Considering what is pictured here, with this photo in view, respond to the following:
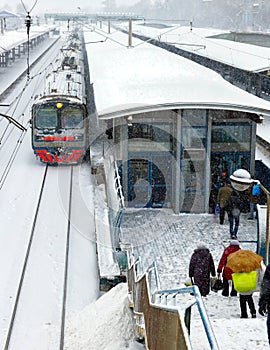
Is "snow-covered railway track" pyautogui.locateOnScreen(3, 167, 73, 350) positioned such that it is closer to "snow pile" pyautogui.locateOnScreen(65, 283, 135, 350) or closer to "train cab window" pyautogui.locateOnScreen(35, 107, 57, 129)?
"snow pile" pyautogui.locateOnScreen(65, 283, 135, 350)

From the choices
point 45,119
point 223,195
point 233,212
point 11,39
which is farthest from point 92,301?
point 11,39

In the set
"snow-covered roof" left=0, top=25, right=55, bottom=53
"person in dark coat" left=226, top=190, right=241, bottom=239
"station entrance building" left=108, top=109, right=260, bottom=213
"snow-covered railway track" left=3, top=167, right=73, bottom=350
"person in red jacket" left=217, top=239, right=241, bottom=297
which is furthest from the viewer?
"snow-covered roof" left=0, top=25, right=55, bottom=53

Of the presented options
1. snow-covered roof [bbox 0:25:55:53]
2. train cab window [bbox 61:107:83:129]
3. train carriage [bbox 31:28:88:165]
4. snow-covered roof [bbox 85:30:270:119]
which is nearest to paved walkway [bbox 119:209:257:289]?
snow-covered roof [bbox 85:30:270:119]

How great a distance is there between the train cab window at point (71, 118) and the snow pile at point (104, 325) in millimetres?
8717

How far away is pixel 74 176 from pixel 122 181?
13.6ft

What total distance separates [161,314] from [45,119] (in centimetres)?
1284

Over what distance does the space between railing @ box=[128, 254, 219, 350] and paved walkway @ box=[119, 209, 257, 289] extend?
1588 mm

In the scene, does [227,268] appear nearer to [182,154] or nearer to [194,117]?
[182,154]

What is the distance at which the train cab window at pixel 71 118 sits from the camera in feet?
59.3

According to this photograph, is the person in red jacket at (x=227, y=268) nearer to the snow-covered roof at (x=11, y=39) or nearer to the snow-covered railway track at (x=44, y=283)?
the snow-covered railway track at (x=44, y=283)

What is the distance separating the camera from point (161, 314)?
19.4 ft

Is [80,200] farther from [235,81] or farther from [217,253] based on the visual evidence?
[235,81]

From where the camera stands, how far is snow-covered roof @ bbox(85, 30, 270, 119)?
12.2 metres

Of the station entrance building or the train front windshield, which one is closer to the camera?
the station entrance building
